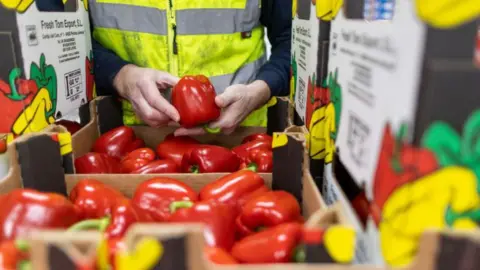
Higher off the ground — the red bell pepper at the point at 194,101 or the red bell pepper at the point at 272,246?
the red bell pepper at the point at 194,101

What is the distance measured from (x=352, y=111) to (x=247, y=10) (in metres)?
1.09

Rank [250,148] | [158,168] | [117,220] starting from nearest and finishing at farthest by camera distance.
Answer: [117,220]
[158,168]
[250,148]

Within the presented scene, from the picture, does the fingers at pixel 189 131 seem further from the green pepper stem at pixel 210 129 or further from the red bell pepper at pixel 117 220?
the red bell pepper at pixel 117 220

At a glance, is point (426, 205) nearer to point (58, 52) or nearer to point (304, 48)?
point (304, 48)

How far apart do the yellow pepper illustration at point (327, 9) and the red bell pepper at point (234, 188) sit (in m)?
0.42

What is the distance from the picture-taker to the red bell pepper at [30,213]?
0.80 m

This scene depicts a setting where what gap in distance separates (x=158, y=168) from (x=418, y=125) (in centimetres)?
96

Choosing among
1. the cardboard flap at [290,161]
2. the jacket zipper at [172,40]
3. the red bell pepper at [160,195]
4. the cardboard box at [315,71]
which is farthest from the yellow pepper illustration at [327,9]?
the jacket zipper at [172,40]

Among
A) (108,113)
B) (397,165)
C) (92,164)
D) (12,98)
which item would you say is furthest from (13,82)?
(397,165)

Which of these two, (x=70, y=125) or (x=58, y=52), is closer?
(x=58, y=52)

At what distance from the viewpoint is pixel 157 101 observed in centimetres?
154

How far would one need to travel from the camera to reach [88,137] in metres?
1.60

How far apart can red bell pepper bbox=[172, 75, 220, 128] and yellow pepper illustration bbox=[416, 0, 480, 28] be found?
3.45 feet

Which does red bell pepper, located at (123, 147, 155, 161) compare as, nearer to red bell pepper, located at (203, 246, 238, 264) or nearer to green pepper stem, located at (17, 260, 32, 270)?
red bell pepper, located at (203, 246, 238, 264)
